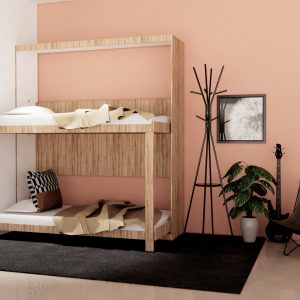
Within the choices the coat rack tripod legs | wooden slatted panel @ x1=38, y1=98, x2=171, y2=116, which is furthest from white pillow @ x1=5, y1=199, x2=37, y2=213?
the coat rack tripod legs

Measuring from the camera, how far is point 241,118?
20.5 feet

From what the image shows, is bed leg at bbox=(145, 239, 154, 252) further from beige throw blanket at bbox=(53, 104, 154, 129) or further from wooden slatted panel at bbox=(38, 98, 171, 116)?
wooden slatted panel at bbox=(38, 98, 171, 116)

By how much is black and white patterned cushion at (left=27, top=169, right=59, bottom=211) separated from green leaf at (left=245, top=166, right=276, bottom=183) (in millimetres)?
2278

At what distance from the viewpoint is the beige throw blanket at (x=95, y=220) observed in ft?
18.2

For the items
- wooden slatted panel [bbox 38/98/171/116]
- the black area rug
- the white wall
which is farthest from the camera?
wooden slatted panel [bbox 38/98/171/116]

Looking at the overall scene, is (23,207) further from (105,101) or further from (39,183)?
(105,101)

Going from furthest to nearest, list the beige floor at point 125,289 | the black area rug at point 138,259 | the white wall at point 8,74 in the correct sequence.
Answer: the white wall at point 8,74 → the black area rug at point 138,259 → the beige floor at point 125,289

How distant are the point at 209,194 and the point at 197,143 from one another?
0.61m

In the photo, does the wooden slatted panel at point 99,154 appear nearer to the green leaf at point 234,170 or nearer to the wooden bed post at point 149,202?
the green leaf at point 234,170

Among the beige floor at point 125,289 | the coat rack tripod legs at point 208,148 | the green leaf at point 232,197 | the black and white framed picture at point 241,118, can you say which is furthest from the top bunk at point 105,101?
the beige floor at point 125,289

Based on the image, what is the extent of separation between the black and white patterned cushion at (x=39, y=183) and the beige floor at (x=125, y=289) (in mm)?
1569

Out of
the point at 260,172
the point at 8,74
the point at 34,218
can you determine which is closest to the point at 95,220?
the point at 34,218

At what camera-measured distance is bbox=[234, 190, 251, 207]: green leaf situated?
5.71 meters

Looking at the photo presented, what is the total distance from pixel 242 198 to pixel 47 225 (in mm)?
2043
